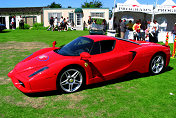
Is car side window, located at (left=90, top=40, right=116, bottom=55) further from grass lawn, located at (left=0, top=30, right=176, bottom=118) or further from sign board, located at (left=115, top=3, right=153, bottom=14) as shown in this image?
sign board, located at (left=115, top=3, right=153, bottom=14)

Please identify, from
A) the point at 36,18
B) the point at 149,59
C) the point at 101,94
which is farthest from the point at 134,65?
the point at 36,18

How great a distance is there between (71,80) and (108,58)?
115cm

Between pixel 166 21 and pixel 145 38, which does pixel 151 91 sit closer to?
pixel 145 38

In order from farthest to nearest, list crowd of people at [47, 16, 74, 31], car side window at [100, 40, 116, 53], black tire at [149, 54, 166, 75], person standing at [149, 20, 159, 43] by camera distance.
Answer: crowd of people at [47, 16, 74, 31] < person standing at [149, 20, 159, 43] < black tire at [149, 54, 166, 75] < car side window at [100, 40, 116, 53]

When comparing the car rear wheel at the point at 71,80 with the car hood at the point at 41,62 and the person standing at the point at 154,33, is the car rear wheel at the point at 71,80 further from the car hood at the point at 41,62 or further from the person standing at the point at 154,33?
the person standing at the point at 154,33

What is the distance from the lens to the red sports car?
403 centimetres

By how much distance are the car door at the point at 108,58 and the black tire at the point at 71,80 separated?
443 mm

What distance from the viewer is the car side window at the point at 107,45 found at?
16.0 ft

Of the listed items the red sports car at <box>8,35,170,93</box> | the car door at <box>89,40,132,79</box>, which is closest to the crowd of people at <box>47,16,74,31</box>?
the red sports car at <box>8,35,170,93</box>

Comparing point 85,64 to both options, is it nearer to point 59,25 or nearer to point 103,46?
point 103,46

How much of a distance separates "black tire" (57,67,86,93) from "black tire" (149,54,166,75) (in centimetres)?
235

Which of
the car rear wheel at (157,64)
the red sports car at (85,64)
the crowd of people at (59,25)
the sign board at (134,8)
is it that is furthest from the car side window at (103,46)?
the crowd of people at (59,25)

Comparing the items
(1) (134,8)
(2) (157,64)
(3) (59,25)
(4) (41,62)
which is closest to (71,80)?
(4) (41,62)

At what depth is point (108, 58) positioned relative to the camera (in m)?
4.77
